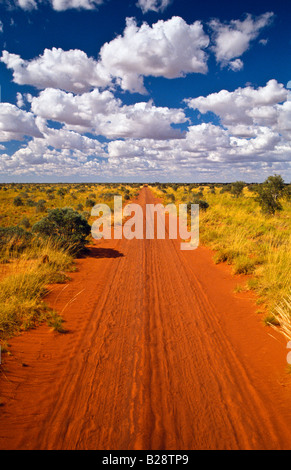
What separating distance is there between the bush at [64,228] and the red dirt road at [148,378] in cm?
360

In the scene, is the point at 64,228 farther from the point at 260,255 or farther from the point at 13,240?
the point at 260,255

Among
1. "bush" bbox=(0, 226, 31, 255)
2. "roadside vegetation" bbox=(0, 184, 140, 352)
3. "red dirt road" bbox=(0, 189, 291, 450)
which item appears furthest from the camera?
"bush" bbox=(0, 226, 31, 255)

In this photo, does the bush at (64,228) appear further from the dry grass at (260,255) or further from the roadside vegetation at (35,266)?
the dry grass at (260,255)

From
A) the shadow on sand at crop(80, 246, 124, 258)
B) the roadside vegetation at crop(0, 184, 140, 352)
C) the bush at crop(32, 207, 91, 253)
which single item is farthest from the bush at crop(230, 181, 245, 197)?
the roadside vegetation at crop(0, 184, 140, 352)

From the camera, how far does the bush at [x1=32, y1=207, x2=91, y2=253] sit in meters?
10.0

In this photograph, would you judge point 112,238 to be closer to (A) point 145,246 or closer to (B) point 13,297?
(A) point 145,246

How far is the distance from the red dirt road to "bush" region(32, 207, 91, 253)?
3.60 metres

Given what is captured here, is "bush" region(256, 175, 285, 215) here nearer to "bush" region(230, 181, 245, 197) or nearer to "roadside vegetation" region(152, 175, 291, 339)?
"roadside vegetation" region(152, 175, 291, 339)

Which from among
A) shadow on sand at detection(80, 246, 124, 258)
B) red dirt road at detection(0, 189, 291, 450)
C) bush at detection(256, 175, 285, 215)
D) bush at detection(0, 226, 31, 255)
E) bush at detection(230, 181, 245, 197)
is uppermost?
bush at detection(230, 181, 245, 197)

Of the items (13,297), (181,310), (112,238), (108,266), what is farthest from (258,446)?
(112,238)

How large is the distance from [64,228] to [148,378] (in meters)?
8.08

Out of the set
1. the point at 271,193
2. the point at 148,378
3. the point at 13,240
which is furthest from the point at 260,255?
the point at 271,193
